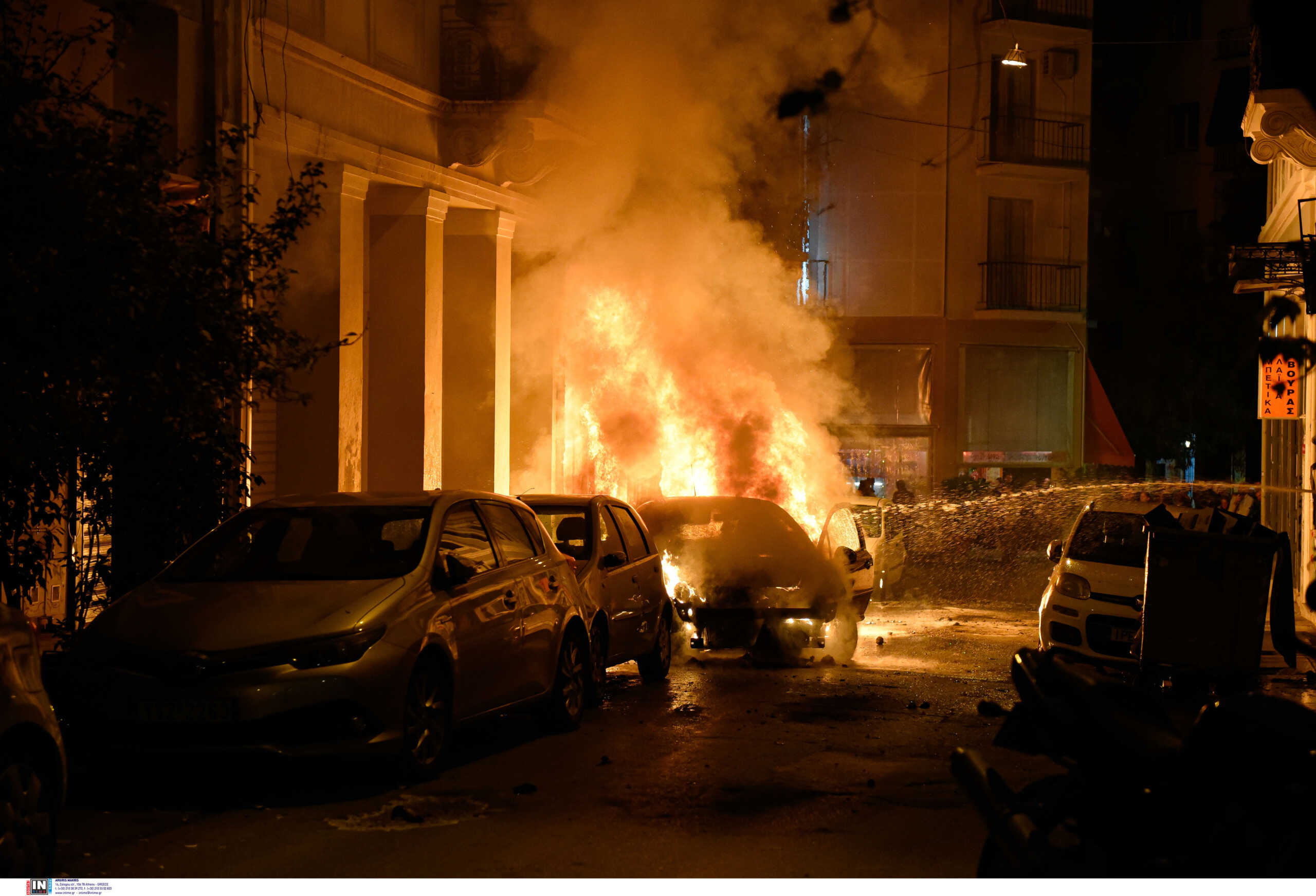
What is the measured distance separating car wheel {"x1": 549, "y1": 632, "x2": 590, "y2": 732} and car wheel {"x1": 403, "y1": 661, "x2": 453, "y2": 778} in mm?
1330

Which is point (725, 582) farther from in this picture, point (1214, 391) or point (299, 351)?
point (1214, 391)

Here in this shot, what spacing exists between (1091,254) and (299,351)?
3527 centimetres

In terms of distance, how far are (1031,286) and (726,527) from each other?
69.2ft

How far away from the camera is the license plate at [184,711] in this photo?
21.4 ft

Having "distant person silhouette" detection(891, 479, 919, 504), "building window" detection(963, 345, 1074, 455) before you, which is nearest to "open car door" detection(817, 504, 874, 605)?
"distant person silhouette" detection(891, 479, 919, 504)

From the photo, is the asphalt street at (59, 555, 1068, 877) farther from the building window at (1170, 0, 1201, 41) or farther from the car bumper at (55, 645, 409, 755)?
the building window at (1170, 0, 1201, 41)

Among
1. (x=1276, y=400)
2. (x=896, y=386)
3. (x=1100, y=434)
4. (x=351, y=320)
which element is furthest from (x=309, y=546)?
(x=1100, y=434)

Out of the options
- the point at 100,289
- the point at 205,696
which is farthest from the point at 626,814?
the point at 100,289

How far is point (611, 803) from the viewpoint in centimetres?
663

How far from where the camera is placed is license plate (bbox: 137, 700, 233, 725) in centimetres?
653

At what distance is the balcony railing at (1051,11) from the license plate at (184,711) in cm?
2906

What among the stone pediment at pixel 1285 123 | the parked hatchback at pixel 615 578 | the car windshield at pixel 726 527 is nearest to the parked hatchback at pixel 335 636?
the parked hatchback at pixel 615 578

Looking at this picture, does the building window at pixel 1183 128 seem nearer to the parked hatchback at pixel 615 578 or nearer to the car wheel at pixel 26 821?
the parked hatchback at pixel 615 578

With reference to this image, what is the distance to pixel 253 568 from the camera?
25.5 ft
